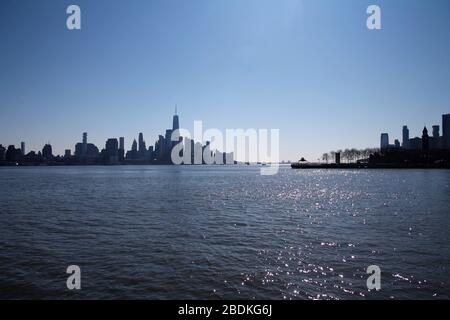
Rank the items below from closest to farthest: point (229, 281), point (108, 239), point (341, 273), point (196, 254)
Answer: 1. point (229, 281)
2. point (341, 273)
3. point (196, 254)
4. point (108, 239)

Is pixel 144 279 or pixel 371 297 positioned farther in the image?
pixel 144 279

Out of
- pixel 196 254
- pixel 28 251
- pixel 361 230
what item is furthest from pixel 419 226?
pixel 28 251

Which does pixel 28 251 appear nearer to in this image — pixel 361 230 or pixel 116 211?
pixel 116 211

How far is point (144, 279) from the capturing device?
1468 cm

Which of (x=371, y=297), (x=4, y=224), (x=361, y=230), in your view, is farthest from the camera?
(x=4, y=224)
